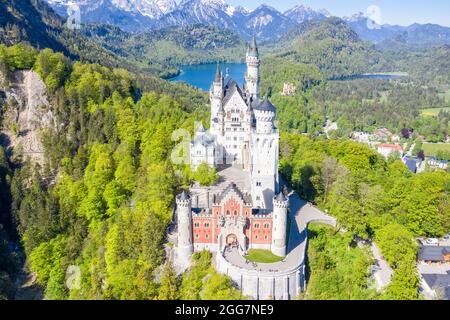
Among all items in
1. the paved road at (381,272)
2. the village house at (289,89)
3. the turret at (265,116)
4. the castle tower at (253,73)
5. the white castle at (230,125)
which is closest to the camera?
the paved road at (381,272)

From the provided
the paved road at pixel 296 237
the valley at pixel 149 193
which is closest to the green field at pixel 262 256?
the valley at pixel 149 193

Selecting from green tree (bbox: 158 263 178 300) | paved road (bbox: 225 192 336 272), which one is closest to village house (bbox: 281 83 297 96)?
paved road (bbox: 225 192 336 272)

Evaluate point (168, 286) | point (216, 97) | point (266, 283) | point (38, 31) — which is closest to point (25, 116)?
point (216, 97)

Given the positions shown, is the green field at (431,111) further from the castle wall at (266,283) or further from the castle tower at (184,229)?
the castle tower at (184,229)

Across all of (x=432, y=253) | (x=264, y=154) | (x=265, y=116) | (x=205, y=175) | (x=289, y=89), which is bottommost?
(x=432, y=253)

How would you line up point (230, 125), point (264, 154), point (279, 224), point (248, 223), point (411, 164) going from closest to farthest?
point (279, 224) → point (248, 223) → point (264, 154) → point (230, 125) → point (411, 164)

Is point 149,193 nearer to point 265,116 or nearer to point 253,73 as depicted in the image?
point 265,116

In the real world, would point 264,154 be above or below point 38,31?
below

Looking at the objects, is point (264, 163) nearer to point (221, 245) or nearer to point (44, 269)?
point (221, 245)
